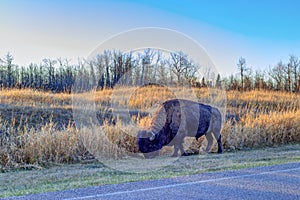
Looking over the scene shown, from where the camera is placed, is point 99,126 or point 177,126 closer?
point 177,126

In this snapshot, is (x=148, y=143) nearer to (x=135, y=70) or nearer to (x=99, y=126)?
(x=99, y=126)

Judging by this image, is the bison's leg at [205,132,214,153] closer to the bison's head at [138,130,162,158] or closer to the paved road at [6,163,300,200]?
the bison's head at [138,130,162,158]

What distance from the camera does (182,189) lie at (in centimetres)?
607

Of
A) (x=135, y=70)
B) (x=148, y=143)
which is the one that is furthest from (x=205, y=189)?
(x=135, y=70)

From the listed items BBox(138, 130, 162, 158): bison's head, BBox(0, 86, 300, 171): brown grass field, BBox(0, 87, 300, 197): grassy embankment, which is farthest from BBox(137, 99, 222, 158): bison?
BBox(0, 86, 300, 171): brown grass field

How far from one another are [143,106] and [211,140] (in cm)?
540

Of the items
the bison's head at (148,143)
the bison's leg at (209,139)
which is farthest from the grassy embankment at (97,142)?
the bison's head at (148,143)

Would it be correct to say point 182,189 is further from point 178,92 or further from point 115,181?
point 178,92

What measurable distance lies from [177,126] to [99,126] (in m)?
2.85

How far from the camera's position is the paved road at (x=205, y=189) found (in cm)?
563

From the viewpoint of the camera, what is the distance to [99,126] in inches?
524

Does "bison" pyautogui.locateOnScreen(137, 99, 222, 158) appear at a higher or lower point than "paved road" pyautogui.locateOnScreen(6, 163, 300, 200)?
higher

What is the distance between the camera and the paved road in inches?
222

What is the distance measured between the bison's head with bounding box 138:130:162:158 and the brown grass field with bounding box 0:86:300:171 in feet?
2.63
